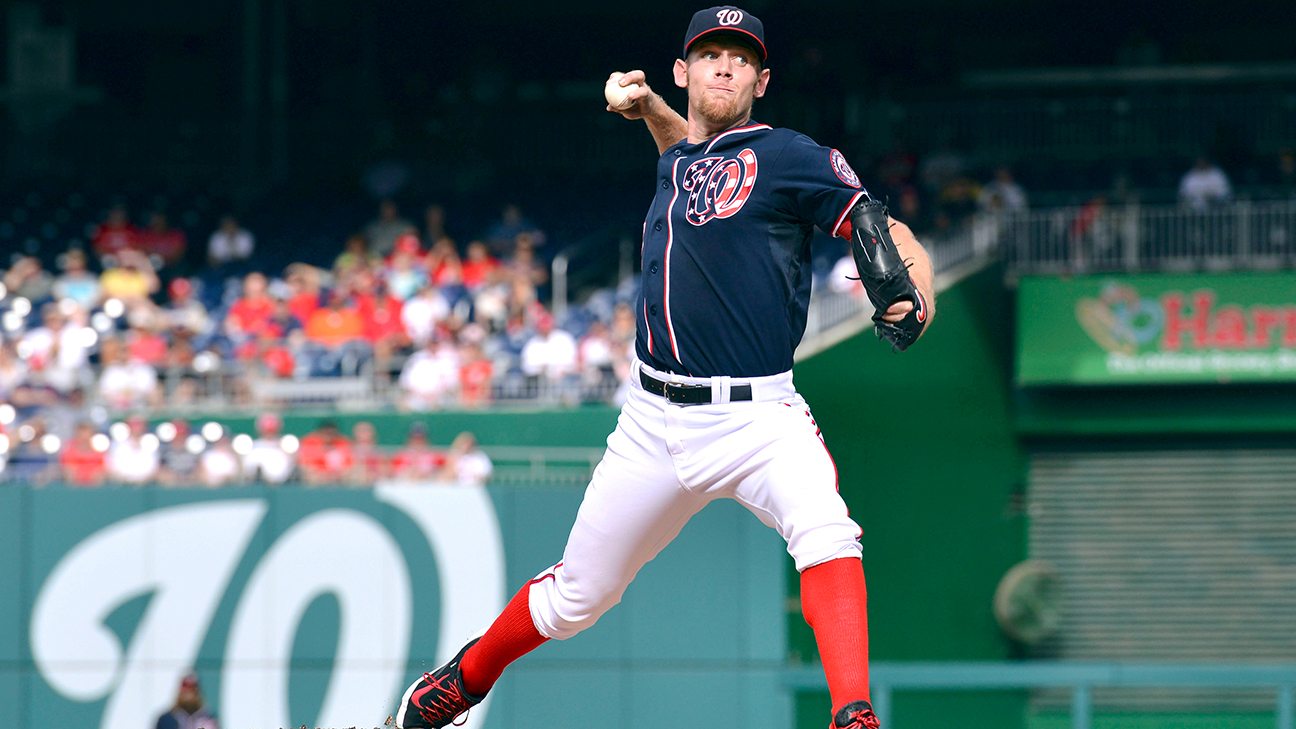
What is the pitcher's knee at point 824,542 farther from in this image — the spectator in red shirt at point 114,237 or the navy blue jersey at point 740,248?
the spectator in red shirt at point 114,237

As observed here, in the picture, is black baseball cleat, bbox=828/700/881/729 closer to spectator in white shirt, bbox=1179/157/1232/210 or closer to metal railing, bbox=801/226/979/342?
metal railing, bbox=801/226/979/342

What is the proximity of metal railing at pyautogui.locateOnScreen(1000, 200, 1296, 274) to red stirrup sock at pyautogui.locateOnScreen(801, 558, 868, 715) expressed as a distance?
10368 mm

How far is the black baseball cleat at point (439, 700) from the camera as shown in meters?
4.13

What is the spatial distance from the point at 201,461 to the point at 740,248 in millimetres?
7274

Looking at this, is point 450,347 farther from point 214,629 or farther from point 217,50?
point 217,50

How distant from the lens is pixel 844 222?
3.54 metres

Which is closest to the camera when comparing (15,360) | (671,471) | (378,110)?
(671,471)

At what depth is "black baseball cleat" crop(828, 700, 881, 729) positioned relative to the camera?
3.40m

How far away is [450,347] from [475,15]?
26.7 ft

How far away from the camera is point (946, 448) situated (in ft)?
43.3

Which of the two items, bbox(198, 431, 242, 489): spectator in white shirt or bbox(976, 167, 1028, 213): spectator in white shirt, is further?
bbox(976, 167, 1028, 213): spectator in white shirt

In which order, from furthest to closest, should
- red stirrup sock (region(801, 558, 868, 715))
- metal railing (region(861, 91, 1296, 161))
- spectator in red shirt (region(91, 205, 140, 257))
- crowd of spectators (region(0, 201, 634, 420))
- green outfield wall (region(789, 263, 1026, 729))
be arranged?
metal railing (region(861, 91, 1296, 161))
spectator in red shirt (region(91, 205, 140, 257))
green outfield wall (region(789, 263, 1026, 729))
crowd of spectators (region(0, 201, 634, 420))
red stirrup sock (region(801, 558, 868, 715))

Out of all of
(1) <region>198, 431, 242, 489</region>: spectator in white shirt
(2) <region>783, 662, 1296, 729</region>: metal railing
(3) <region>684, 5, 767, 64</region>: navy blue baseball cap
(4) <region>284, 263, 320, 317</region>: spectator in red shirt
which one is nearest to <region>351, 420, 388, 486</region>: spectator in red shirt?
(1) <region>198, 431, 242, 489</region>: spectator in white shirt

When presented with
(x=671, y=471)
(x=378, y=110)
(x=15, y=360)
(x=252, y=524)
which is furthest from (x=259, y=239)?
(x=671, y=471)
